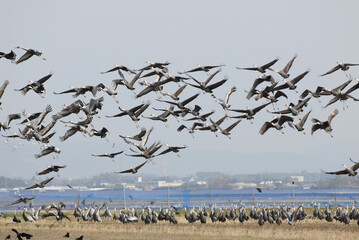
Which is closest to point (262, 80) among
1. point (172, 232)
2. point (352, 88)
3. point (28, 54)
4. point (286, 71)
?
point (286, 71)

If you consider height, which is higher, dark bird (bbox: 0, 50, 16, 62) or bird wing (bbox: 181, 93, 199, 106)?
dark bird (bbox: 0, 50, 16, 62)

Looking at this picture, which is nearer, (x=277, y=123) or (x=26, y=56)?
(x=277, y=123)

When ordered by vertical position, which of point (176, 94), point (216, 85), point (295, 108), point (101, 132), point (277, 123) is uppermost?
point (216, 85)

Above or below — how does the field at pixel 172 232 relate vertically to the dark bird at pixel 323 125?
below

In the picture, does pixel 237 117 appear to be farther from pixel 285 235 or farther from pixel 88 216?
pixel 88 216

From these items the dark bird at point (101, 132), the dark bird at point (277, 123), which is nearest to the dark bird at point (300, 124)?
the dark bird at point (277, 123)

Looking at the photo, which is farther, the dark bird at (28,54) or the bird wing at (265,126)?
the dark bird at (28,54)

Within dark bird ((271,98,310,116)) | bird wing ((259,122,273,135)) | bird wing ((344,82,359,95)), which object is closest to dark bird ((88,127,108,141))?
bird wing ((259,122,273,135))

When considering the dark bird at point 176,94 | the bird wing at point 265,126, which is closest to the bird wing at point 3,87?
the dark bird at point 176,94

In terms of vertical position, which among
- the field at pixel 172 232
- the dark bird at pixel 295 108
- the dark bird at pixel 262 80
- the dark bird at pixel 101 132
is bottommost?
the field at pixel 172 232

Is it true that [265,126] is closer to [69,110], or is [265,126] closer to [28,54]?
[69,110]

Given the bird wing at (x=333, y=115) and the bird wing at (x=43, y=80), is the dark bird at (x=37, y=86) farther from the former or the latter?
the bird wing at (x=333, y=115)

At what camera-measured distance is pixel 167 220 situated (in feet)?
A: 215

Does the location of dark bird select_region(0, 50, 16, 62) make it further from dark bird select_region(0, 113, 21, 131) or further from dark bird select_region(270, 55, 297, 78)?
dark bird select_region(270, 55, 297, 78)
